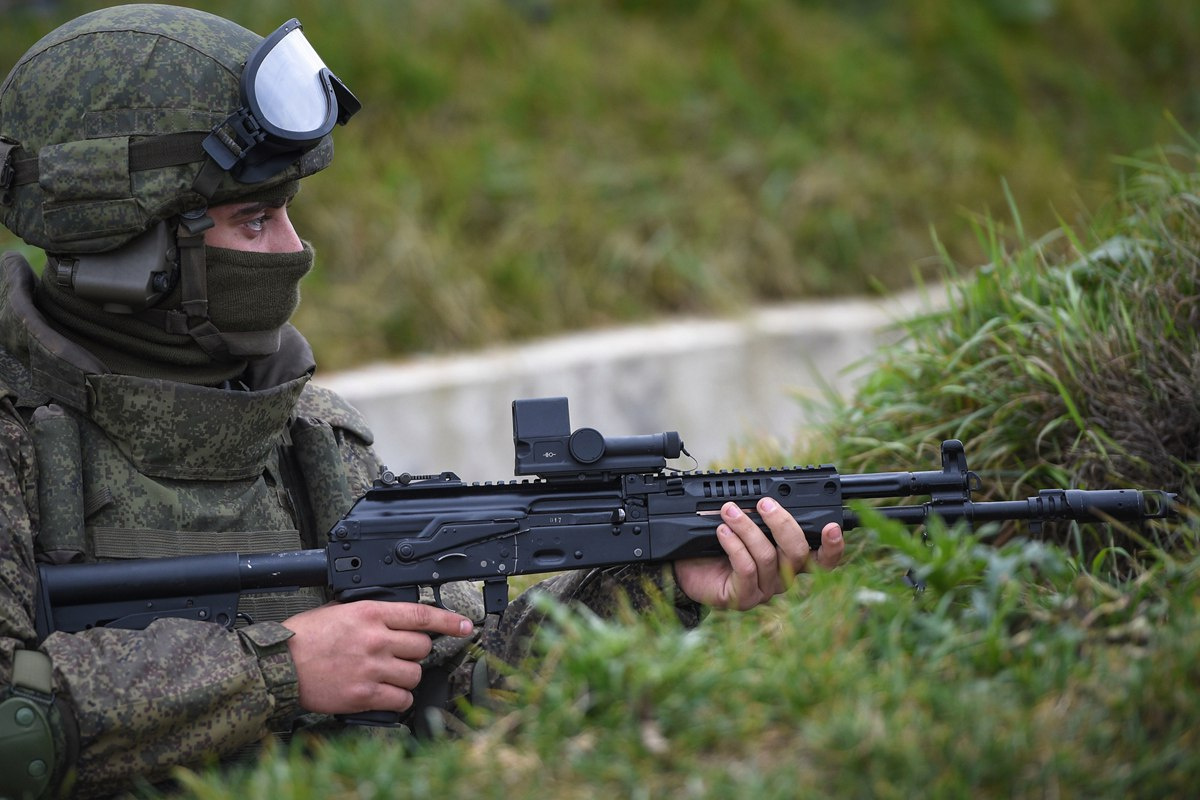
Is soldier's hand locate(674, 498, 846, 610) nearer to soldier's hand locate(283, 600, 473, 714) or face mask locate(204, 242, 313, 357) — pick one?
soldier's hand locate(283, 600, 473, 714)

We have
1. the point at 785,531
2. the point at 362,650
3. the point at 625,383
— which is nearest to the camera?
the point at 362,650

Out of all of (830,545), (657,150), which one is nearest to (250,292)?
(830,545)

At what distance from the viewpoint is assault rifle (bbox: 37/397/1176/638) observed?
3322mm

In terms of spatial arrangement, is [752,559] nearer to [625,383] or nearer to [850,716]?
[850,716]

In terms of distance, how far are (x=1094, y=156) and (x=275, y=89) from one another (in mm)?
9456

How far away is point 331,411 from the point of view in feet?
12.8

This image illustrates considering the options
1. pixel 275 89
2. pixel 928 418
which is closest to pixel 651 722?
pixel 275 89

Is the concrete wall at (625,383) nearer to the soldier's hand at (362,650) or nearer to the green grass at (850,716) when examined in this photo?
the soldier's hand at (362,650)

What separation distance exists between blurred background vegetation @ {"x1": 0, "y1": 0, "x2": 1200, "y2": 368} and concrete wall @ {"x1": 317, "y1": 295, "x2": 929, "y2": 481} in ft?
1.05

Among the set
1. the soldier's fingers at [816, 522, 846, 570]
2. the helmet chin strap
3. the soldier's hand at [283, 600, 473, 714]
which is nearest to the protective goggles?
the helmet chin strap

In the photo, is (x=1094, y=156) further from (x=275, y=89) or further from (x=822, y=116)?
(x=275, y=89)

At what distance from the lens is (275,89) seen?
11.5 feet

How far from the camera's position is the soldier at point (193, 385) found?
314cm

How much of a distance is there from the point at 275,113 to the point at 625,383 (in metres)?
5.40
